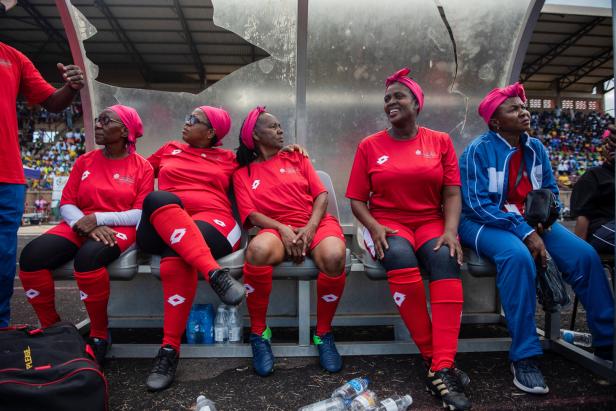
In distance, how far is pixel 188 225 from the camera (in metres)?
2.20

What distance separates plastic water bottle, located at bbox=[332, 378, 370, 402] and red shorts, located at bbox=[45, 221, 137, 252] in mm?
1382

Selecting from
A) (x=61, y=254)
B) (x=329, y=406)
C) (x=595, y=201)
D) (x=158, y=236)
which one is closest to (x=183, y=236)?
(x=158, y=236)

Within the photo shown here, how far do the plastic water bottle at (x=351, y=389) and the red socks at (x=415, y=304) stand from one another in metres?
0.34

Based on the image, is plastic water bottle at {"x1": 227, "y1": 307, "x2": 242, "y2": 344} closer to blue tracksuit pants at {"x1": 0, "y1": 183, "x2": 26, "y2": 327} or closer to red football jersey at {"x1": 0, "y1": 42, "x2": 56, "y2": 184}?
blue tracksuit pants at {"x1": 0, "y1": 183, "x2": 26, "y2": 327}

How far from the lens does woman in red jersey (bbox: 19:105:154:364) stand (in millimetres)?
2254

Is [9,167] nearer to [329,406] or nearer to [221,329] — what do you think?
[221,329]

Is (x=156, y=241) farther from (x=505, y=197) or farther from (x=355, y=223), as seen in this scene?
(x=505, y=197)

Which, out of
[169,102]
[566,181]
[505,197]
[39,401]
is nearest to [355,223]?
[505,197]

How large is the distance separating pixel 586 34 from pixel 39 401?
22356 millimetres

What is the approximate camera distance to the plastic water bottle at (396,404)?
1.84m

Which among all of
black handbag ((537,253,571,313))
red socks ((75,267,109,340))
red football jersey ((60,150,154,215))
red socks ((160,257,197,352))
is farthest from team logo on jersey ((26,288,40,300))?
black handbag ((537,253,571,313))

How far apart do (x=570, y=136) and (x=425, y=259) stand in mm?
25935

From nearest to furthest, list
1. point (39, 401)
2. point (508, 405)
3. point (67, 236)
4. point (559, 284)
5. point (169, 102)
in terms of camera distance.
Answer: point (39, 401) → point (508, 405) → point (559, 284) → point (67, 236) → point (169, 102)

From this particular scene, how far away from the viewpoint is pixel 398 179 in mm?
2434
